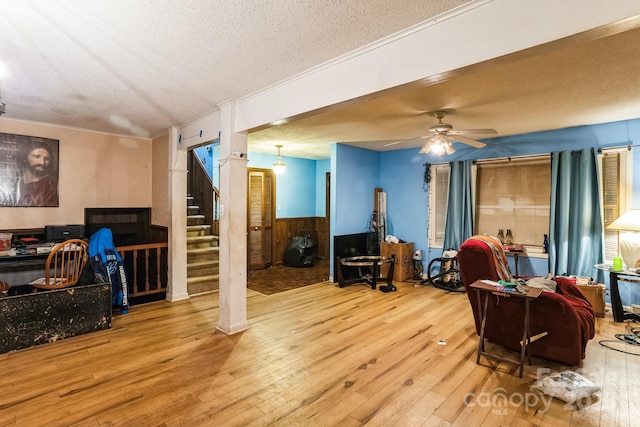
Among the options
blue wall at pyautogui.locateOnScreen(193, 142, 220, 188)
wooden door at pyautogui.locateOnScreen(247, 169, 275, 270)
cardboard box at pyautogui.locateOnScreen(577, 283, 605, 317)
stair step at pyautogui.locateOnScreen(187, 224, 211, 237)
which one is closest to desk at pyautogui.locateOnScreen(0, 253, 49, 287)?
stair step at pyautogui.locateOnScreen(187, 224, 211, 237)

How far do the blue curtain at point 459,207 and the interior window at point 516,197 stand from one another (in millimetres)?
257

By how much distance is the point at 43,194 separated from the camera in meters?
4.48

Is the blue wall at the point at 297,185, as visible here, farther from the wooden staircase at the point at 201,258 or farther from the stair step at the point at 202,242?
the stair step at the point at 202,242

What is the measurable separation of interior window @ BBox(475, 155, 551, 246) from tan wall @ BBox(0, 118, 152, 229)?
18.7 ft

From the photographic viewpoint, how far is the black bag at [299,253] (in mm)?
7199

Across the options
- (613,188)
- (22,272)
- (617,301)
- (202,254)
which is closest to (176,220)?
→ (202,254)

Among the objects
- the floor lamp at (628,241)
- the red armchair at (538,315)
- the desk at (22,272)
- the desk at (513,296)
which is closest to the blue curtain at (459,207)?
the floor lamp at (628,241)

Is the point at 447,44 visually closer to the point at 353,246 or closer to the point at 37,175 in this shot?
the point at 353,246

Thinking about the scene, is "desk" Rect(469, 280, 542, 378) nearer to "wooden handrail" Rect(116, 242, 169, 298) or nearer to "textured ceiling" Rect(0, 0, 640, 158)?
"textured ceiling" Rect(0, 0, 640, 158)

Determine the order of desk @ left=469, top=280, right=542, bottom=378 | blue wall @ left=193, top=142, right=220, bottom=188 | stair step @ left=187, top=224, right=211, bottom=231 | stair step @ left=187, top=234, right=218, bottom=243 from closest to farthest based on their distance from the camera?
desk @ left=469, top=280, right=542, bottom=378 < stair step @ left=187, top=234, right=218, bottom=243 < stair step @ left=187, top=224, right=211, bottom=231 < blue wall @ left=193, top=142, right=220, bottom=188

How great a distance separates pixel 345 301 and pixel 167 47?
3.74m

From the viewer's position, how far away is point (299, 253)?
23.7ft

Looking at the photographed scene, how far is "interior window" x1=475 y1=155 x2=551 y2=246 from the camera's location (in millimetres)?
5023

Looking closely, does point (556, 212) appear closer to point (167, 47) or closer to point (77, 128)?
point (167, 47)
